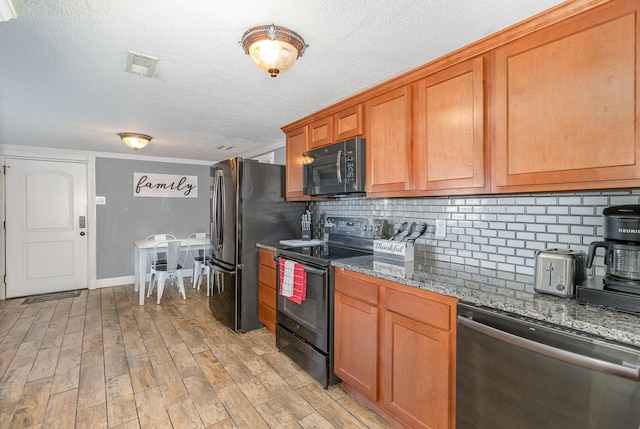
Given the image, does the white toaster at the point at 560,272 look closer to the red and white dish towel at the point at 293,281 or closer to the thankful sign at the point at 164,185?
the red and white dish towel at the point at 293,281

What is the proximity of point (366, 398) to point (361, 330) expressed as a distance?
18.0 inches

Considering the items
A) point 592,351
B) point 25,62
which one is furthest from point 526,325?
point 25,62

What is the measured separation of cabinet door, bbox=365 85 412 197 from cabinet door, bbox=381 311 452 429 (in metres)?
0.90

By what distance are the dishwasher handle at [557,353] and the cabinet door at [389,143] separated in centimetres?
99

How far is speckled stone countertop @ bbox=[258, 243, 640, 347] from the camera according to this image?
1.04 metres

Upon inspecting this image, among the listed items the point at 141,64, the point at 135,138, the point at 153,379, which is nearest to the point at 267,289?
the point at 153,379

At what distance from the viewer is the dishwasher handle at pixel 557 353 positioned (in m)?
0.97

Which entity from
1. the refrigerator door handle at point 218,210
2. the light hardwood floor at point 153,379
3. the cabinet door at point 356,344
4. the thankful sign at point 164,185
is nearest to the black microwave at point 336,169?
the cabinet door at point 356,344

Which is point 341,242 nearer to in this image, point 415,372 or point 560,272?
point 415,372

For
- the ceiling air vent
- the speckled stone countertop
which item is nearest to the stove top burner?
the speckled stone countertop

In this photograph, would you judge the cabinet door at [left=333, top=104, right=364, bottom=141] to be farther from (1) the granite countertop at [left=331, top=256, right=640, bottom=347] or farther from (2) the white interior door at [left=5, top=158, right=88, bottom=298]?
(2) the white interior door at [left=5, top=158, right=88, bottom=298]

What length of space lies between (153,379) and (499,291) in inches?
97.4

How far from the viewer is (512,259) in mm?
1799

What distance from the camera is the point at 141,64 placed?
188 cm
